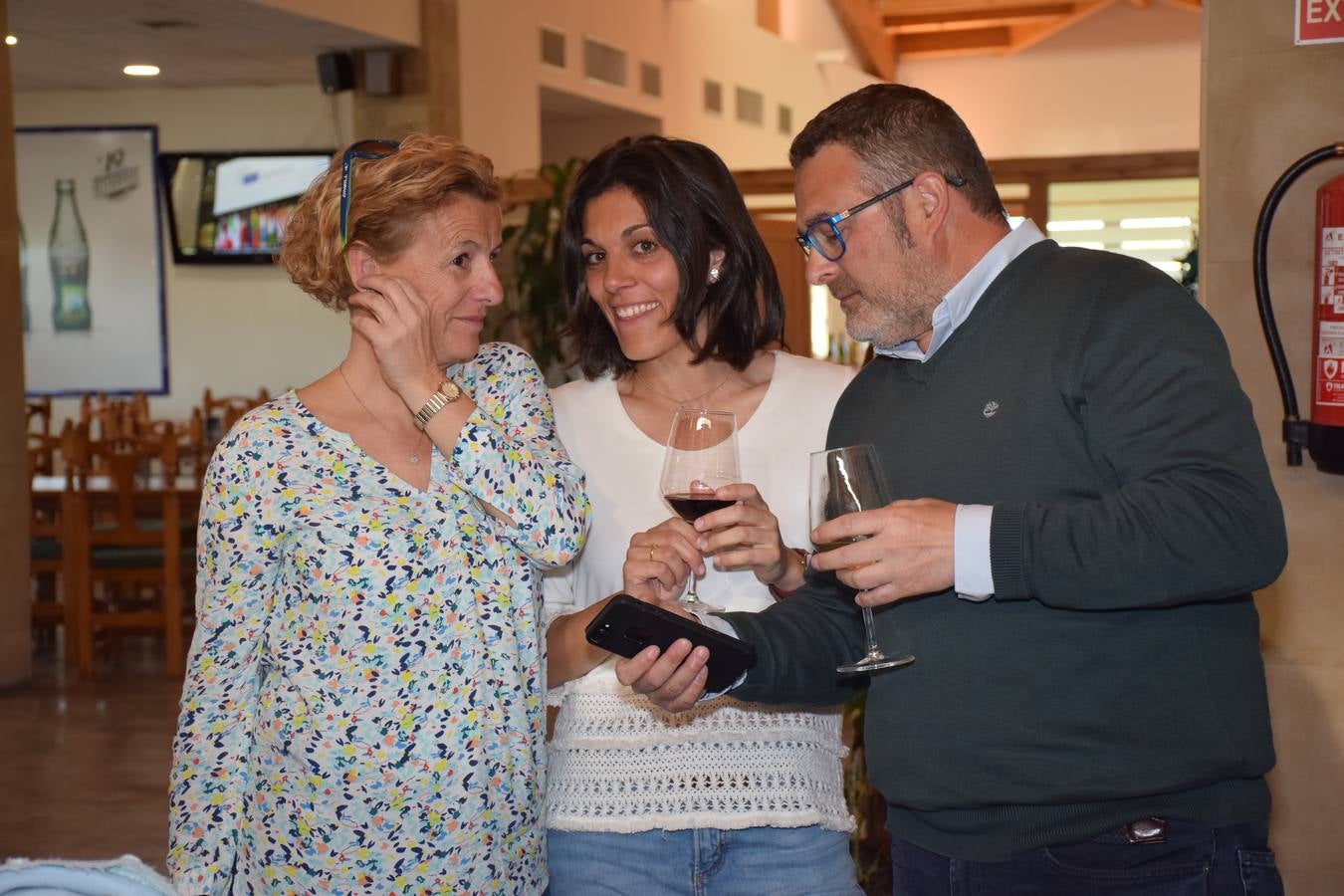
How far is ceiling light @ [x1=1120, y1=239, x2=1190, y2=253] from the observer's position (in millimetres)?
7590

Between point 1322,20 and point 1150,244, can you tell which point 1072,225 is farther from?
point 1322,20

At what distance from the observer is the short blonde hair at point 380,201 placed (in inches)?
77.0

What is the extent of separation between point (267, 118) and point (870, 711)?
36.4ft

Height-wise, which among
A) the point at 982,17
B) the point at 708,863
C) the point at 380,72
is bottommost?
the point at 708,863

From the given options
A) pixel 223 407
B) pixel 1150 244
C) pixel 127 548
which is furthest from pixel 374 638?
pixel 223 407

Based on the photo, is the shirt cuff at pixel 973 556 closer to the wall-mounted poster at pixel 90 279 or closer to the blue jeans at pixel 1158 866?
the blue jeans at pixel 1158 866

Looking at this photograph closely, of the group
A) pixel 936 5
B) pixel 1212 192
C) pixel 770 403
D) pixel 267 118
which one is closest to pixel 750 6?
pixel 936 5

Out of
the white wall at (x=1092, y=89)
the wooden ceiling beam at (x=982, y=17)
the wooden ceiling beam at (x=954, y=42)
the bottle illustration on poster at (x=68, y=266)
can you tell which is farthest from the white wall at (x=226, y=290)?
the wooden ceiling beam at (x=954, y=42)

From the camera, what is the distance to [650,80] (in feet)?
39.2

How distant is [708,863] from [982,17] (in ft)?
56.0

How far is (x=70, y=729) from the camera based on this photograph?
257 inches

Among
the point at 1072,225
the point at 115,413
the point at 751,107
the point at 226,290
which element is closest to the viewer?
the point at 1072,225

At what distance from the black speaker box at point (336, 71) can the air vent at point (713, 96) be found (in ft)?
14.9

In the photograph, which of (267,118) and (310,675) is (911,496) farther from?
(267,118)
